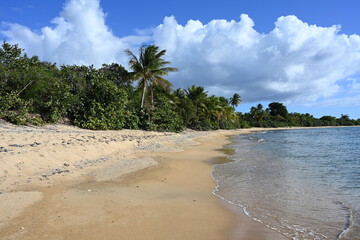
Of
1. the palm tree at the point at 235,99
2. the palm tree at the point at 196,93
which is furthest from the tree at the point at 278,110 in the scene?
the palm tree at the point at 196,93

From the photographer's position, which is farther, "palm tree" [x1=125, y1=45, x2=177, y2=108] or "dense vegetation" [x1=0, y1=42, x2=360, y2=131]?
"palm tree" [x1=125, y1=45, x2=177, y2=108]

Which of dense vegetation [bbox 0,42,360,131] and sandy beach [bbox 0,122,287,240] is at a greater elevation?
dense vegetation [bbox 0,42,360,131]

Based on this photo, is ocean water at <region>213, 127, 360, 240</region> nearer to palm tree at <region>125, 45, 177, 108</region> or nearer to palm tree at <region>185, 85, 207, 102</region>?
palm tree at <region>125, 45, 177, 108</region>

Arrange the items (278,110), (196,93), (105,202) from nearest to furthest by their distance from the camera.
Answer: (105,202) < (196,93) < (278,110)

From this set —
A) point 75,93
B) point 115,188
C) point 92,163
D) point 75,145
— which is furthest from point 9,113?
point 115,188

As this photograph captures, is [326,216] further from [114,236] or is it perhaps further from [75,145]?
[75,145]

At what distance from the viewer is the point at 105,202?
4805mm

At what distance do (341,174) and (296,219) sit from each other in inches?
224

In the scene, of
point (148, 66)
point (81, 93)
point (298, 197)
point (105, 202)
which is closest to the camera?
point (105, 202)

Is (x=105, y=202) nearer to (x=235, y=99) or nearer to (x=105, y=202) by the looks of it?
(x=105, y=202)

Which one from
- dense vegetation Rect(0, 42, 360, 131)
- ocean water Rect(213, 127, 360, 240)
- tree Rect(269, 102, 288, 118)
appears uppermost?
tree Rect(269, 102, 288, 118)

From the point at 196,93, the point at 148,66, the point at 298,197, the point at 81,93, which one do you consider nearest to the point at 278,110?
the point at 196,93

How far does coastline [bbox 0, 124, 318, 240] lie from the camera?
365 centimetres

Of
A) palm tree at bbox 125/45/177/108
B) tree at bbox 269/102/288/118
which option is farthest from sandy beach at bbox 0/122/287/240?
tree at bbox 269/102/288/118
